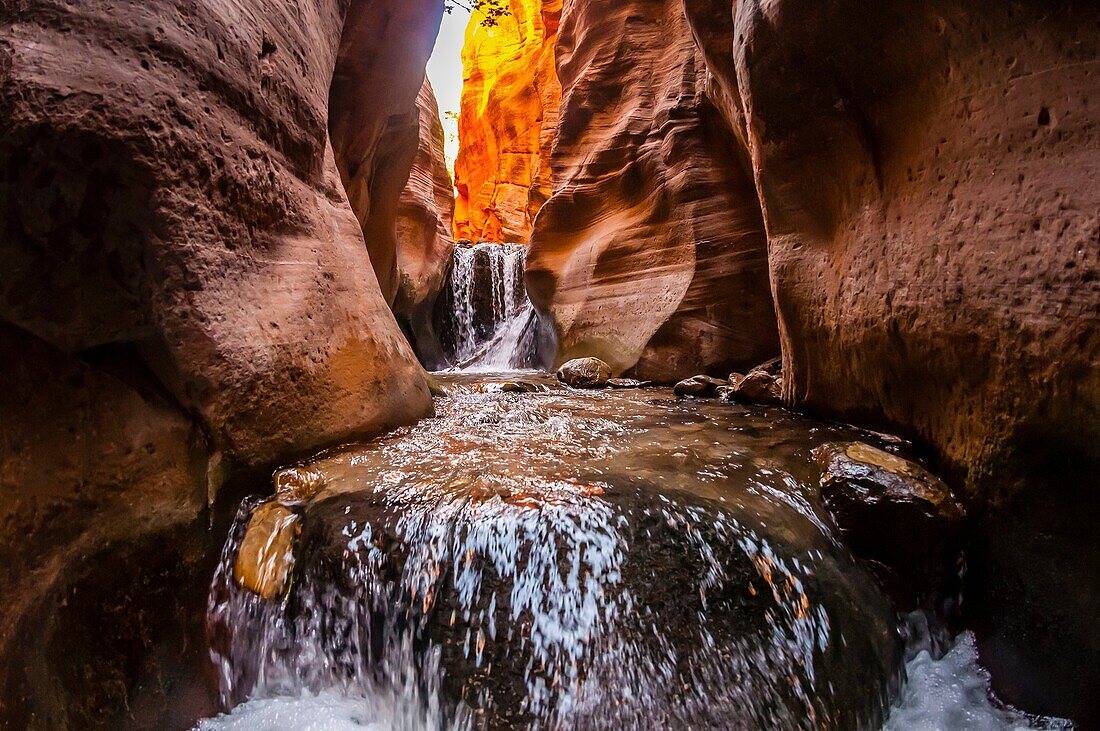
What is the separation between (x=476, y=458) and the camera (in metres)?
2.82

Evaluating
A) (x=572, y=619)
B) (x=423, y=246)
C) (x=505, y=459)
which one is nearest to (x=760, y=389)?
(x=505, y=459)

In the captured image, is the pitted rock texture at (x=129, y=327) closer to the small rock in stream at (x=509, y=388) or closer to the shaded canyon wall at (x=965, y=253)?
the small rock in stream at (x=509, y=388)

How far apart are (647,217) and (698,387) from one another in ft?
10.4

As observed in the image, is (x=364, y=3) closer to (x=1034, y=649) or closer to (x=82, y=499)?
(x=82, y=499)

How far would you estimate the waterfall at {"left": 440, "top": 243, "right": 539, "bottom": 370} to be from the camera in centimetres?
1226

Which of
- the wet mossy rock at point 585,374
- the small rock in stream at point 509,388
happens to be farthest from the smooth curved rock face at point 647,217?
the small rock in stream at point 509,388

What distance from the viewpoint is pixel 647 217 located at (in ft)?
24.3

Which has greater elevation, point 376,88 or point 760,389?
point 376,88

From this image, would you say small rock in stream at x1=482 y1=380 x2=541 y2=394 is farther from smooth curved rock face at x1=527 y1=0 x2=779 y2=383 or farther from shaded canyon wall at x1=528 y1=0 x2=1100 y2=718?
shaded canyon wall at x1=528 y1=0 x2=1100 y2=718

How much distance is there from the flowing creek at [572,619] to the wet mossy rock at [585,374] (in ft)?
13.4

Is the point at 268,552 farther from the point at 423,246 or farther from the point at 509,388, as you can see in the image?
the point at 423,246

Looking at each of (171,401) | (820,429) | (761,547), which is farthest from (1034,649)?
(171,401)

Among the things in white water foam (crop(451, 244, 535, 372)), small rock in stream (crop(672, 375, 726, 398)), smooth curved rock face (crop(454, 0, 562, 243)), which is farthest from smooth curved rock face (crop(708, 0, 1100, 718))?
smooth curved rock face (crop(454, 0, 562, 243))

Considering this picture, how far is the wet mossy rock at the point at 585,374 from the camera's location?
21.5 ft
